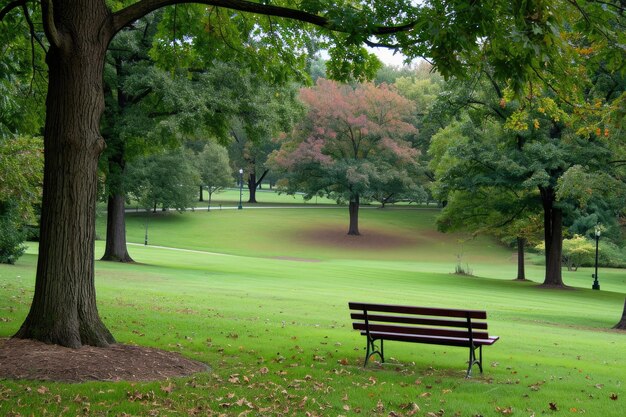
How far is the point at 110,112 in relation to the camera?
2958cm

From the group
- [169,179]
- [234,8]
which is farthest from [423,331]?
[169,179]

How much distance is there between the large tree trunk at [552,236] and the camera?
115 feet

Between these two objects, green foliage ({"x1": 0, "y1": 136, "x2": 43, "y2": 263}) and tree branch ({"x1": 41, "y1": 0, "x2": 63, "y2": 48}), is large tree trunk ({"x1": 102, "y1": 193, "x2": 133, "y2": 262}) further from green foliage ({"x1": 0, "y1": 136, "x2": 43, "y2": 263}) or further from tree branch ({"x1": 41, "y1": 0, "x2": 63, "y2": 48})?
tree branch ({"x1": 41, "y1": 0, "x2": 63, "y2": 48})

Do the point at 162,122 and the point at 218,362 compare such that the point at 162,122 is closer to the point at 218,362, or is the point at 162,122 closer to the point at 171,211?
the point at 218,362

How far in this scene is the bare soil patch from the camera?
6388cm

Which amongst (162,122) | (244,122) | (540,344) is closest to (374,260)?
(244,122)

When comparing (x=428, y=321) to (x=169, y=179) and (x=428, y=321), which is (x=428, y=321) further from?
(x=169, y=179)

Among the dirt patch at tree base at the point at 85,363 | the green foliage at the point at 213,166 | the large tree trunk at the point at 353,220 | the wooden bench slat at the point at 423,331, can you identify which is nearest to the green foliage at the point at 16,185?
the dirt patch at tree base at the point at 85,363

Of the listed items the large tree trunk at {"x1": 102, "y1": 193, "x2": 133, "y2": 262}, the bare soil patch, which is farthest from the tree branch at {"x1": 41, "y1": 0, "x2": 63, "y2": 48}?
the bare soil patch

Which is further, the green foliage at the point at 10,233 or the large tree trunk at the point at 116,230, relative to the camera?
the large tree trunk at the point at 116,230

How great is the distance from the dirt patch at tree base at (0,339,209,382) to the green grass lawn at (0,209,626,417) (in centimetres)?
35

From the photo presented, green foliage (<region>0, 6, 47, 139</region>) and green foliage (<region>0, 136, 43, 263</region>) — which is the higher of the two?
green foliage (<region>0, 6, 47, 139</region>)

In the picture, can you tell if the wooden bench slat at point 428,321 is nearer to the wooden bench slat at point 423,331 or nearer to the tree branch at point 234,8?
the wooden bench slat at point 423,331

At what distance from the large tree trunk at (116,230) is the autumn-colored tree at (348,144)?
31390 mm
